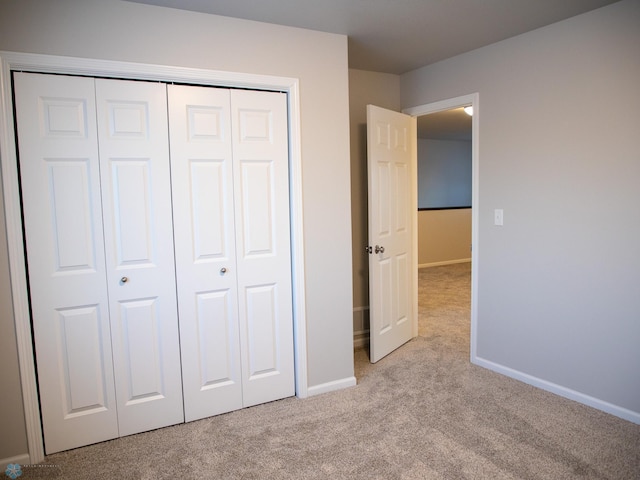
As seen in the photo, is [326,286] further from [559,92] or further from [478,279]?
[559,92]

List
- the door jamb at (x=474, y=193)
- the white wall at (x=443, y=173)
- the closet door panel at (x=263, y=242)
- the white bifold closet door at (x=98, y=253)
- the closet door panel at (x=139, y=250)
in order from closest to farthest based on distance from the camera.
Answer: the white bifold closet door at (x=98, y=253), the closet door panel at (x=139, y=250), the closet door panel at (x=263, y=242), the door jamb at (x=474, y=193), the white wall at (x=443, y=173)

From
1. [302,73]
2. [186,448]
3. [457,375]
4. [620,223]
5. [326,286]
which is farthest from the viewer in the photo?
[457,375]

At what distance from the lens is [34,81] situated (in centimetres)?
216

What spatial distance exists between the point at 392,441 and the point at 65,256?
2010 millimetres

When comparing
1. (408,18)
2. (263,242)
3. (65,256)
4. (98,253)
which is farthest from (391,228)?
(65,256)

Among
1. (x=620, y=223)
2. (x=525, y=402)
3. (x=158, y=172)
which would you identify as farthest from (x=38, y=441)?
(x=620, y=223)

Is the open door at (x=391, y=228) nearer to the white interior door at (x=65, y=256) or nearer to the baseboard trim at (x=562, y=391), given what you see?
the baseboard trim at (x=562, y=391)

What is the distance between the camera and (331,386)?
2971 mm

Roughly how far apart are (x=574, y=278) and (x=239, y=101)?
2.38 meters

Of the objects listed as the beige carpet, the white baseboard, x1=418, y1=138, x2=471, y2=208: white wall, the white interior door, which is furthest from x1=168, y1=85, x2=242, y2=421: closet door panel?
x1=418, y1=138, x2=471, y2=208: white wall

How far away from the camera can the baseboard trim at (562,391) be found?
100.0 inches

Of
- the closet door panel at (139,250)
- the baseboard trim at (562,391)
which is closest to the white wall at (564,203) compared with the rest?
the baseboard trim at (562,391)

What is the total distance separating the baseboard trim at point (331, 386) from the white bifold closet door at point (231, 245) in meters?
0.18

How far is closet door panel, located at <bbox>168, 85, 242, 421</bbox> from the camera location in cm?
249
